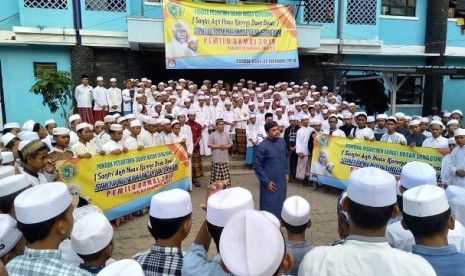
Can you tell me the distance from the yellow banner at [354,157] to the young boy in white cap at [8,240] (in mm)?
6471

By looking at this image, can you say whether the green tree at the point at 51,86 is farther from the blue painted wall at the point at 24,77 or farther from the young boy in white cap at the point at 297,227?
the young boy in white cap at the point at 297,227

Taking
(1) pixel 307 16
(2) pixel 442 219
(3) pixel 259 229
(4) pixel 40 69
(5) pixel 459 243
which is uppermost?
(1) pixel 307 16

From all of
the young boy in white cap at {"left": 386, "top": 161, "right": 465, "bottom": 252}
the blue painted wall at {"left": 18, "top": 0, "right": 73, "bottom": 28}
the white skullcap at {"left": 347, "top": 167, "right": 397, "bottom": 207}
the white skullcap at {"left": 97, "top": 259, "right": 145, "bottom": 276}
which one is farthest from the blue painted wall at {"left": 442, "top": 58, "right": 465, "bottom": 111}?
the white skullcap at {"left": 97, "top": 259, "right": 145, "bottom": 276}

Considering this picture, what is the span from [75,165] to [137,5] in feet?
29.6

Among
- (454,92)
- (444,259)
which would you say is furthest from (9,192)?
(454,92)

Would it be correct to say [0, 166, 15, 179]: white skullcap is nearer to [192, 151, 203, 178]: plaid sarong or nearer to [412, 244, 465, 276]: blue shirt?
[412, 244, 465, 276]: blue shirt

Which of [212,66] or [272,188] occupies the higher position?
[212,66]

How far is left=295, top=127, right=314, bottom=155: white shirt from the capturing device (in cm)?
865

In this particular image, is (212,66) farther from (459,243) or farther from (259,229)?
(259,229)

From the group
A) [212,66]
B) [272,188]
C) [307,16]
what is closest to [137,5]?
[212,66]

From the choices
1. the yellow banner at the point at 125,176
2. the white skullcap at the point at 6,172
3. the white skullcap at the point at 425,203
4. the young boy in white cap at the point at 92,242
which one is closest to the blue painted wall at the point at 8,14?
the yellow banner at the point at 125,176

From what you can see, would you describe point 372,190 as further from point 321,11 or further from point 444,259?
point 321,11

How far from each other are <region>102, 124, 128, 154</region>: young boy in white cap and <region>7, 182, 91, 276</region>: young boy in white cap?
4.20m

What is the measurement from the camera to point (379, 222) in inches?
70.8
